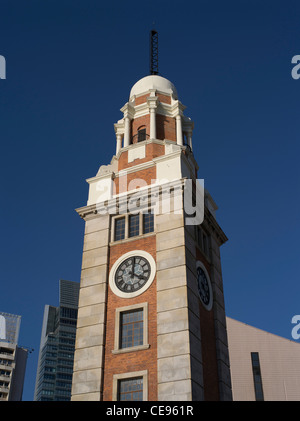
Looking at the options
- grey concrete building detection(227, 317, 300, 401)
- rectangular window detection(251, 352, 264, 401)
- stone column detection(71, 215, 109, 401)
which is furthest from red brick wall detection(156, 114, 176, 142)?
rectangular window detection(251, 352, 264, 401)

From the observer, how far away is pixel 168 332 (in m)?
29.8

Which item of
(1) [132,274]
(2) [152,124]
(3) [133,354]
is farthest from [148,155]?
(3) [133,354]

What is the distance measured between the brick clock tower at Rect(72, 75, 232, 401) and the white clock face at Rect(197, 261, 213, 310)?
0.08m

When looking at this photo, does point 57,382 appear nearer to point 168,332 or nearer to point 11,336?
point 11,336

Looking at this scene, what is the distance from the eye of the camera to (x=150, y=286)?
1265 inches

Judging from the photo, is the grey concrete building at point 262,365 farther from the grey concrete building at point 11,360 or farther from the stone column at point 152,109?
the grey concrete building at point 11,360

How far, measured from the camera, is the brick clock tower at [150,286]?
29.5 meters

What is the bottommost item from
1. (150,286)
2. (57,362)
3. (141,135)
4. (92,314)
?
(92,314)

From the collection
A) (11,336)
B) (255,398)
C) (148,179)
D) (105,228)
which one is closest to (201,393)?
(105,228)

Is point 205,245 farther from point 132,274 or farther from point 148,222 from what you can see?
point 132,274

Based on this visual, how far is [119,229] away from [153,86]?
14564 mm

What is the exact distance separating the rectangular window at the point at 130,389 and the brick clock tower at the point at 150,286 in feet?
0.17

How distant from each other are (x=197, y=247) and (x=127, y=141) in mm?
10763

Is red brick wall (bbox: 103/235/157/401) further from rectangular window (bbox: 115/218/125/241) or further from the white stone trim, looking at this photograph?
rectangular window (bbox: 115/218/125/241)
